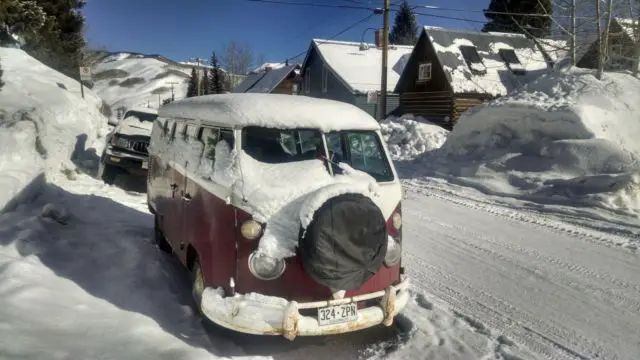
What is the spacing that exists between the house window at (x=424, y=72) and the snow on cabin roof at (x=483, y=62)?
1.41 m

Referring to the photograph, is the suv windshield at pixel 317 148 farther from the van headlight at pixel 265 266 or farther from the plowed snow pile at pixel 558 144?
the plowed snow pile at pixel 558 144

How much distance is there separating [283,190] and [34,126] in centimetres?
895

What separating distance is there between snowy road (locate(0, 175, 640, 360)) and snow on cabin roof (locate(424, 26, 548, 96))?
70.9 ft

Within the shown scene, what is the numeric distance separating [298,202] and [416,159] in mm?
12972

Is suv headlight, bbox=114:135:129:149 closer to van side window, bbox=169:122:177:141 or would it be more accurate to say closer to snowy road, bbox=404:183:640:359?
van side window, bbox=169:122:177:141

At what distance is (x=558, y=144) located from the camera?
11.9 m

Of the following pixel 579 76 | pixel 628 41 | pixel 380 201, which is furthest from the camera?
pixel 628 41

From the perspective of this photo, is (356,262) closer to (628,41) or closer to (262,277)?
(262,277)

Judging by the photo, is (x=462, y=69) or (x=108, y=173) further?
(x=462, y=69)

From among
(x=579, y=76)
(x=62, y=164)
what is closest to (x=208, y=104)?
(x=62, y=164)

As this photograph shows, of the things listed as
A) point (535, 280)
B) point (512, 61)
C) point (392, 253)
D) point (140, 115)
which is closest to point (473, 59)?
point (512, 61)

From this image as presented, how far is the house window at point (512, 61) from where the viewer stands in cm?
2916

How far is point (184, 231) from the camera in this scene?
188 inches

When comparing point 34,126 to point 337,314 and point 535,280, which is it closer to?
point 337,314
